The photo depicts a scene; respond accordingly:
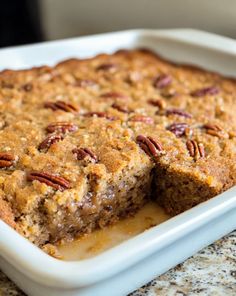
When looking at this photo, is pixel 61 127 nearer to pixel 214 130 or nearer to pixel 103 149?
pixel 103 149

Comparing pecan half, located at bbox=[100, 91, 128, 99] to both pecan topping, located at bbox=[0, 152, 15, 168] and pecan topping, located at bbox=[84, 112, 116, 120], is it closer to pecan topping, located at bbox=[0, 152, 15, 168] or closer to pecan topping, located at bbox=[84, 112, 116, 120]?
pecan topping, located at bbox=[84, 112, 116, 120]

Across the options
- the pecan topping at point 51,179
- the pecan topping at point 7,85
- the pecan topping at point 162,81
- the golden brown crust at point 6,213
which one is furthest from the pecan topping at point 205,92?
the golden brown crust at point 6,213

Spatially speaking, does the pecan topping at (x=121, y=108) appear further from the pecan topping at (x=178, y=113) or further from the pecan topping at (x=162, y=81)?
the pecan topping at (x=162, y=81)

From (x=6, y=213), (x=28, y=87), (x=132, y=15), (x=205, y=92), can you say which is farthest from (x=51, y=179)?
(x=132, y=15)

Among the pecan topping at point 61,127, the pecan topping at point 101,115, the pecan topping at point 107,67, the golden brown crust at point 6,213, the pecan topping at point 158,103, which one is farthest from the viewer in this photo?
the pecan topping at point 107,67

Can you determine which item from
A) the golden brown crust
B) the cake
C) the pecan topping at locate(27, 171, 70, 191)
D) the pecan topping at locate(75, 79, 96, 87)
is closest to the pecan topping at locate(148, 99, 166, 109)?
the cake

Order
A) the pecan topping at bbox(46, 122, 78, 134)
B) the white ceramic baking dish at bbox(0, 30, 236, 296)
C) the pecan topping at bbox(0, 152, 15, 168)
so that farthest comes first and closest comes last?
the pecan topping at bbox(46, 122, 78, 134)
the pecan topping at bbox(0, 152, 15, 168)
the white ceramic baking dish at bbox(0, 30, 236, 296)
